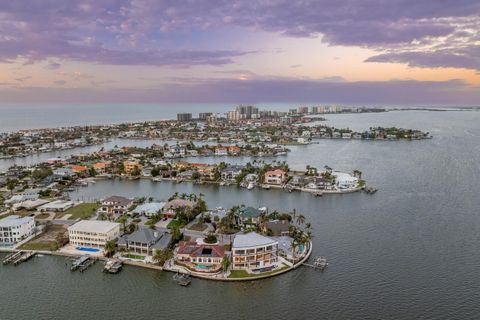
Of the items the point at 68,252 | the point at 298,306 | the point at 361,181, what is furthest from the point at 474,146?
the point at 68,252

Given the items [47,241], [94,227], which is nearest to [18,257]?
[47,241]

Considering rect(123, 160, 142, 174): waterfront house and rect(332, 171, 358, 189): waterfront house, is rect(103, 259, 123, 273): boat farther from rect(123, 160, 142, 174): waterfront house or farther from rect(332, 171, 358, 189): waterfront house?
rect(123, 160, 142, 174): waterfront house

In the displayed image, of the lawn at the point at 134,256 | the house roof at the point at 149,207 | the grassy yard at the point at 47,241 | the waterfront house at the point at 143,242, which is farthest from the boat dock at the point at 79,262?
the house roof at the point at 149,207

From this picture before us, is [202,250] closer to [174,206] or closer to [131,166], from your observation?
[174,206]

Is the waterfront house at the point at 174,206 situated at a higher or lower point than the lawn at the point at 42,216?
higher

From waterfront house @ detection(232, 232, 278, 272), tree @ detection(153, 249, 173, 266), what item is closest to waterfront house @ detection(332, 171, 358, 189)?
waterfront house @ detection(232, 232, 278, 272)

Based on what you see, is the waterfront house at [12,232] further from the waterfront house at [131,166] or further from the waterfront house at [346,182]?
the waterfront house at [346,182]
